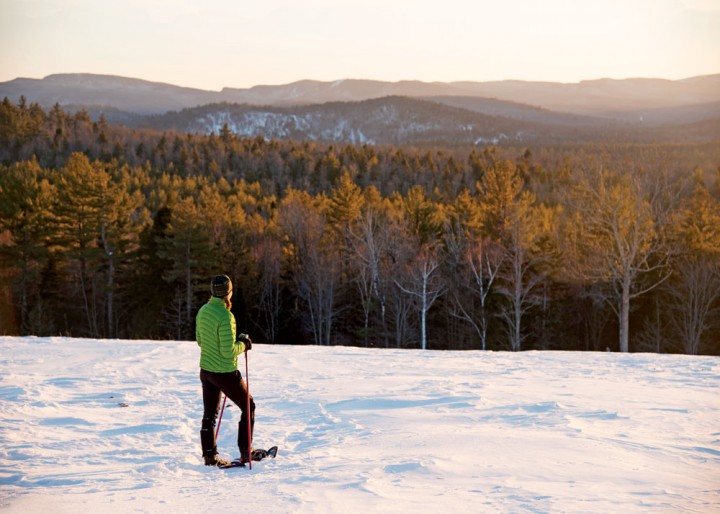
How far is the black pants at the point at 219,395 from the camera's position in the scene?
6.67 meters

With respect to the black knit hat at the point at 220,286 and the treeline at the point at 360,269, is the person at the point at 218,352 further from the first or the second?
the treeline at the point at 360,269

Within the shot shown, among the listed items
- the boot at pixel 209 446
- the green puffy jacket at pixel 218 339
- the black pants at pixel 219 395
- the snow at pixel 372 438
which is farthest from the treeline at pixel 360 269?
the boot at pixel 209 446

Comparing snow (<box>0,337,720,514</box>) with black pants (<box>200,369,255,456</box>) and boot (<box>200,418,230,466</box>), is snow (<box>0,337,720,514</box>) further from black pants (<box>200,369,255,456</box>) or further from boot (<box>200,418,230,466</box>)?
black pants (<box>200,369,255,456</box>)

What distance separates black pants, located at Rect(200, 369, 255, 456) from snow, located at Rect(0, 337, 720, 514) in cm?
33

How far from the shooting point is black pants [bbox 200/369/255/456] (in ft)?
21.9

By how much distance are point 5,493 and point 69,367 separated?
7.00 m

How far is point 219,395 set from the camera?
22.5 ft

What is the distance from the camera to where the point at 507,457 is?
673 cm

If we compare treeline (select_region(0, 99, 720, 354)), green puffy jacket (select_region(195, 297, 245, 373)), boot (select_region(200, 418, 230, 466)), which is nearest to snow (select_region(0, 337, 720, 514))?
boot (select_region(200, 418, 230, 466))

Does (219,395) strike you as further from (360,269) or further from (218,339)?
(360,269)

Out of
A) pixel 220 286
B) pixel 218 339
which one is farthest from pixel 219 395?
pixel 220 286

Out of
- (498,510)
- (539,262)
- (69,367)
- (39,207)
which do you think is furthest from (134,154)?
(498,510)

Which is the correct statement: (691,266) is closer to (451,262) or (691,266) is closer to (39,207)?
(451,262)

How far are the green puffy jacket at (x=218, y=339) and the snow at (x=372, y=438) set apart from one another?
110 centimetres
